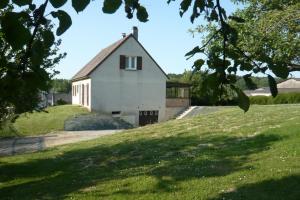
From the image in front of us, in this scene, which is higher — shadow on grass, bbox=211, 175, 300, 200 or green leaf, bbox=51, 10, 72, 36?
green leaf, bbox=51, 10, 72, 36

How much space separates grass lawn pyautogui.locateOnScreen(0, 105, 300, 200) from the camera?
905 cm

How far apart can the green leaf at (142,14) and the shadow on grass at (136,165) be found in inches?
245

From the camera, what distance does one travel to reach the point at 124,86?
44375 mm

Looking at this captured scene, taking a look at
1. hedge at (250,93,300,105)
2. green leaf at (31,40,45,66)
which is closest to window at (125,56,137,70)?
hedge at (250,93,300,105)

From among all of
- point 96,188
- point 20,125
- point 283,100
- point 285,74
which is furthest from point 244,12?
point 283,100

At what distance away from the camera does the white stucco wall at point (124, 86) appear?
4381cm

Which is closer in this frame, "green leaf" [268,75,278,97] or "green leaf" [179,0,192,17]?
"green leaf" [268,75,278,97]

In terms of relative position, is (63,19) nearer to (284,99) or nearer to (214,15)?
(214,15)

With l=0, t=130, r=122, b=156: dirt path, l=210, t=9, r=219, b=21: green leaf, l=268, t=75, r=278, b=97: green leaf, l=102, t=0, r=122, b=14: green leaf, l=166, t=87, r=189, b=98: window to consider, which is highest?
l=166, t=87, r=189, b=98: window

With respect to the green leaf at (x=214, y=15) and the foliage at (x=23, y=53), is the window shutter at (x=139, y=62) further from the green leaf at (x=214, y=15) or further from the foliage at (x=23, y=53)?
the foliage at (x=23, y=53)

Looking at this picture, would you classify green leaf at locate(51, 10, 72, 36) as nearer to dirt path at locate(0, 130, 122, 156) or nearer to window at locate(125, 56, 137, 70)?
dirt path at locate(0, 130, 122, 156)

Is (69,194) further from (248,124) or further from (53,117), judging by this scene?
(53,117)

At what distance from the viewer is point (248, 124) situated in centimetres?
1927

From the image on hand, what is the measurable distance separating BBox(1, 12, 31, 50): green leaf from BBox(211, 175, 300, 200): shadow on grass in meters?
6.36
